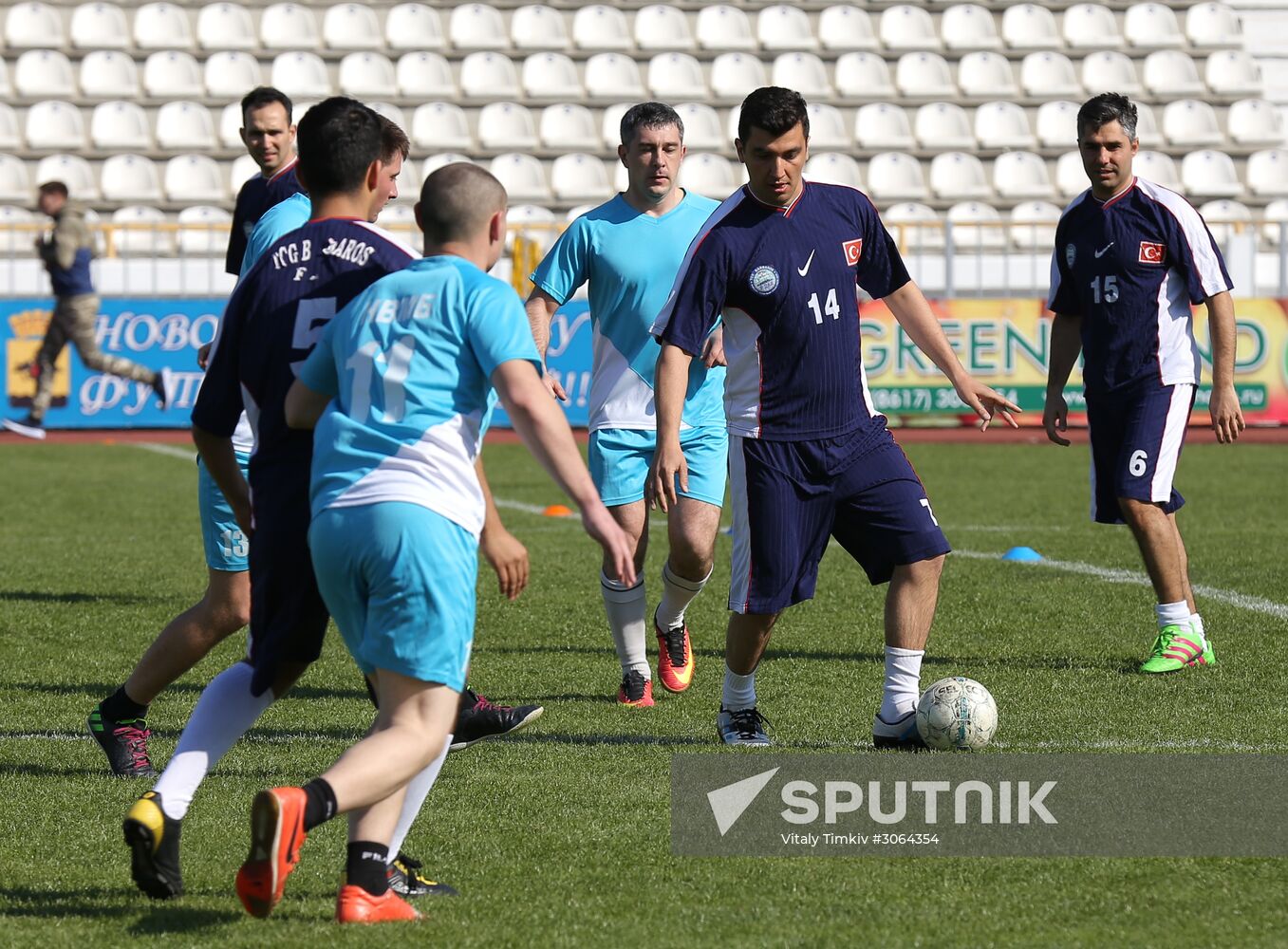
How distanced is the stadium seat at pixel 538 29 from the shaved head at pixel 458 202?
2166 centimetres

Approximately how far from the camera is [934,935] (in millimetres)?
3604

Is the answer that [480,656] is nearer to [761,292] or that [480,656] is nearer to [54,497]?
[761,292]

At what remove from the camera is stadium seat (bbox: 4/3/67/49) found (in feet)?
79.9

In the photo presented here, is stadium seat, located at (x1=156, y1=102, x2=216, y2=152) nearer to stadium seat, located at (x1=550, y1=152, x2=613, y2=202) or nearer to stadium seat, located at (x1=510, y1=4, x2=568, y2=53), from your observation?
stadium seat, located at (x1=510, y1=4, x2=568, y2=53)

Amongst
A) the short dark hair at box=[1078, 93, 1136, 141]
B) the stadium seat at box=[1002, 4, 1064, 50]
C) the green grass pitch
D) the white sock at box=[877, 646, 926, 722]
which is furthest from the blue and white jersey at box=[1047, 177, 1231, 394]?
the stadium seat at box=[1002, 4, 1064, 50]

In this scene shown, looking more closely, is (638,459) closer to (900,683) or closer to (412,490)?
(900,683)

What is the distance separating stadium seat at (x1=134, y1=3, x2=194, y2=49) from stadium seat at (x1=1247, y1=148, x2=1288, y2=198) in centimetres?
1454

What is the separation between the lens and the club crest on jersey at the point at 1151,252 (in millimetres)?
7062

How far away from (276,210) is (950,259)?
49.9 ft

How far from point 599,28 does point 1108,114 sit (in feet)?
61.7

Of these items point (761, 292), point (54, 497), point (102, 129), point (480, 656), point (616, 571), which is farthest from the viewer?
point (102, 129)

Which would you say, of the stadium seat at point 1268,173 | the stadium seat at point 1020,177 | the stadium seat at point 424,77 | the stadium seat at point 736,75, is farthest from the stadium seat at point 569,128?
the stadium seat at point 1268,173

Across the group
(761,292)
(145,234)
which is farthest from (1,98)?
(761,292)

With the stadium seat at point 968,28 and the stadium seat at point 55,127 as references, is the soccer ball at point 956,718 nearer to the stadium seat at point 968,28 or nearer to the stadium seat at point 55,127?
the stadium seat at point 55,127
